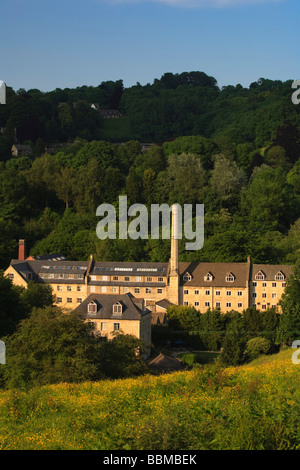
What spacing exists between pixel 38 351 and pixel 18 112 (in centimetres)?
8482

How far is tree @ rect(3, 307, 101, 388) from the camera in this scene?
109ft

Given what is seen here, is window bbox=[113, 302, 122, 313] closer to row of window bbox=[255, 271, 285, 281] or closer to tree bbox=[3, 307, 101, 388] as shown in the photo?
tree bbox=[3, 307, 101, 388]

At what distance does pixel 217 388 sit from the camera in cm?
2498

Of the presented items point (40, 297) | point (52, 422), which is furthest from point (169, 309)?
point (52, 422)

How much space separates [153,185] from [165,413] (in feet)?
202

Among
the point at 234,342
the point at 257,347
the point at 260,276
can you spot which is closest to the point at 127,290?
the point at 260,276

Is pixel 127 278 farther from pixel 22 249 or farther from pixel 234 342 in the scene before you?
pixel 234 342

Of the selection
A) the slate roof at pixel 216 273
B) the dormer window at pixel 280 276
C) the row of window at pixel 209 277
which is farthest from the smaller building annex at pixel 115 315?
the dormer window at pixel 280 276

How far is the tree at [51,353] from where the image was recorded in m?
33.1

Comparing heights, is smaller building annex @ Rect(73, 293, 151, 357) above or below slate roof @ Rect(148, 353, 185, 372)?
above

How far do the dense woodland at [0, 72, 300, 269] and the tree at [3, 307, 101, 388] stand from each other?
96.6 ft

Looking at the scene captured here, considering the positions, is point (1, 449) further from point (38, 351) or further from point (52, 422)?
point (38, 351)

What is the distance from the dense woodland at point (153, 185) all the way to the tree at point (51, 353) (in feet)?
96.6

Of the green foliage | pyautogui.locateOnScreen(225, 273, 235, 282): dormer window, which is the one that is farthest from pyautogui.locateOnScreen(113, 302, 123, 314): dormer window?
pyautogui.locateOnScreen(225, 273, 235, 282): dormer window
